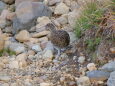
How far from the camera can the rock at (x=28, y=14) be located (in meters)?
6.91

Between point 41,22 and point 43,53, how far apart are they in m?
1.14

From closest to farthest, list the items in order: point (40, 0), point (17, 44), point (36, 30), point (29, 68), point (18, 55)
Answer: point (29, 68) → point (18, 55) → point (17, 44) → point (36, 30) → point (40, 0)

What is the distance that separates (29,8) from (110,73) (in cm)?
289

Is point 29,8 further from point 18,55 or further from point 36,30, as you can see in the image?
point 18,55

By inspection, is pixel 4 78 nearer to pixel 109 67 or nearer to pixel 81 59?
pixel 81 59

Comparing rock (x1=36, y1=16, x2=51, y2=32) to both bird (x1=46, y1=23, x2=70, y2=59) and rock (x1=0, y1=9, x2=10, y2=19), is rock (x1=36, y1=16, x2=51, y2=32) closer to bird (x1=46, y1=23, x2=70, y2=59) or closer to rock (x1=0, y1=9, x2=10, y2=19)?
rock (x1=0, y1=9, x2=10, y2=19)

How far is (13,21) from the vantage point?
7.11 meters

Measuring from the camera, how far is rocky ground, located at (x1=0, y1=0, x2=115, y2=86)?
4832 millimetres

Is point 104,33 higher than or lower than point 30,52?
higher

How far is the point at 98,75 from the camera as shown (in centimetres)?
468

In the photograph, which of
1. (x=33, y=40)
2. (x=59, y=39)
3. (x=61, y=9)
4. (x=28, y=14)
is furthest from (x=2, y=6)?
(x=59, y=39)

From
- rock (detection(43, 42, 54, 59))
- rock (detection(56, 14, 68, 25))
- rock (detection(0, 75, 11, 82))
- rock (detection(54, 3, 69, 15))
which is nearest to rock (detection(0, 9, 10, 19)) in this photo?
rock (detection(54, 3, 69, 15))

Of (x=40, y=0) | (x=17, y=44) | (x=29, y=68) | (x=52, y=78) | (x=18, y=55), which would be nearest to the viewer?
(x=52, y=78)

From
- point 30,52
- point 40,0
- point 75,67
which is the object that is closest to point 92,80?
point 75,67
